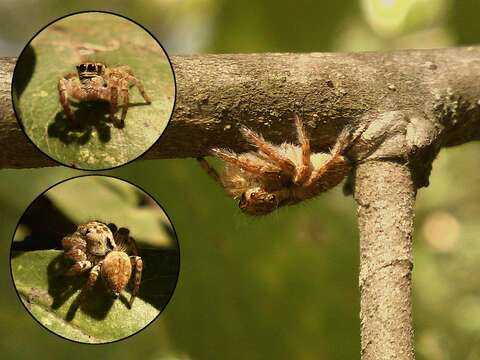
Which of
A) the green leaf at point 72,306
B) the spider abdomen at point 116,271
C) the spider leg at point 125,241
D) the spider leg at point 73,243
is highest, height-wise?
the spider leg at point 125,241

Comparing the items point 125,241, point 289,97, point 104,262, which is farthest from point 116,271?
point 289,97

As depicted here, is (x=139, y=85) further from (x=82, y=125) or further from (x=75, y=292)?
(x=75, y=292)

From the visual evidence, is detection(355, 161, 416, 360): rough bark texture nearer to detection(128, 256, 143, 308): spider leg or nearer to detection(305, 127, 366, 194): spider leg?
detection(305, 127, 366, 194): spider leg

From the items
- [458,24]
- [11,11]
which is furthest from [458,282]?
[11,11]

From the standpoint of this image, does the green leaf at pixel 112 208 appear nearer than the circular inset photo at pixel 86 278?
No

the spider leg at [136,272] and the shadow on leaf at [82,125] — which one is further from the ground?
the shadow on leaf at [82,125]

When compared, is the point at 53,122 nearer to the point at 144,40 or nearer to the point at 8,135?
the point at 8,135

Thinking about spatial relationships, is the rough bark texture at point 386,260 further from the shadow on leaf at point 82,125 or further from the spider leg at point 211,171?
the shadow on leaf at point 82,125

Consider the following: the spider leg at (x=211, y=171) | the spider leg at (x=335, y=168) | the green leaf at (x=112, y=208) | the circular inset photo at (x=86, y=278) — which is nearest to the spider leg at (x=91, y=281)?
the circular inset photo at (x=86, y=278)
